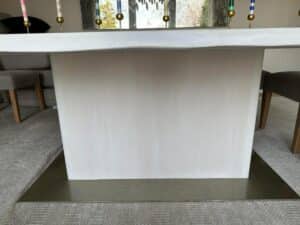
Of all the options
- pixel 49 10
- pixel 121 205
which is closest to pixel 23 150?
pixel 121 205

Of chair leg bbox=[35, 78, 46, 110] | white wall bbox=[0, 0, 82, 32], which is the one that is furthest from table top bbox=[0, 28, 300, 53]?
white wall bbox=[0, 0, 82, 32]

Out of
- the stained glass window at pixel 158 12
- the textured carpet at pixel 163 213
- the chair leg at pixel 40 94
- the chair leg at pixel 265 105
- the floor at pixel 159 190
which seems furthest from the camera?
the stained glass window at pixel 158 12

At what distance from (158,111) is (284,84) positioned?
942mm

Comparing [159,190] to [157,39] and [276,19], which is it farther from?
[276,19]

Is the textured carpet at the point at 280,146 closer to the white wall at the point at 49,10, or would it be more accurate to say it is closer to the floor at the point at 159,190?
the floor at the point at 159,190

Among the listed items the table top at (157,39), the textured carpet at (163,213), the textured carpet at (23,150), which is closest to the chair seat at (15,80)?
the textured carpet at (23,150)

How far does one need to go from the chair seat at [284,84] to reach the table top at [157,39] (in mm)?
833

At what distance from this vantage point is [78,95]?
3.00 feet

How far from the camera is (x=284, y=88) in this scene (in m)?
1.36

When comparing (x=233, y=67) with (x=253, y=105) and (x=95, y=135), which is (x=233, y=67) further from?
(x=95, y=135)

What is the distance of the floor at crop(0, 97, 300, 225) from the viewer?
2.61 feet

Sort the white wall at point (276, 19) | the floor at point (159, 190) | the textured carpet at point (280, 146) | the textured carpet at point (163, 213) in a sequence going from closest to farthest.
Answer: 1. the textured carpet at point (163, 213)
2. the floor at point (159, 190)
3. the textured carpet at point (280, 146)
4. the white wall at point (276, 19)

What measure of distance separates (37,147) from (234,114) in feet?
4.12

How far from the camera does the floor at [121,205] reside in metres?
0.80
